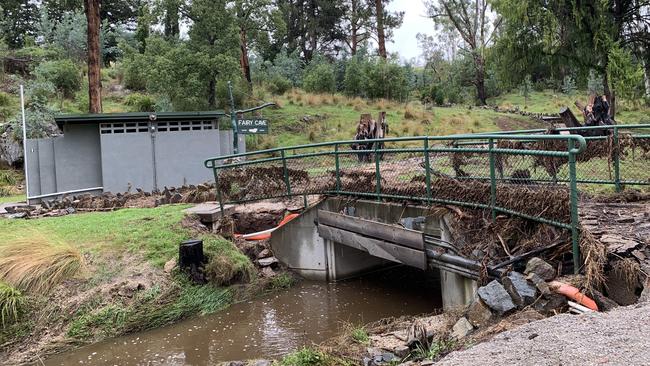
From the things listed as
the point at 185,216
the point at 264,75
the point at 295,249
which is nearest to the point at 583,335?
the point at 295,249

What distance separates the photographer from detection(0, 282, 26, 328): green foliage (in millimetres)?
7023

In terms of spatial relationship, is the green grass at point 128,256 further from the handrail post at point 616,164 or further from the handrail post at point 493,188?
the handrail post at point 616,164

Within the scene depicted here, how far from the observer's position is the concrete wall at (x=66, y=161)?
1628 centimetres

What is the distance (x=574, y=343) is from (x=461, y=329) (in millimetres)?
1360

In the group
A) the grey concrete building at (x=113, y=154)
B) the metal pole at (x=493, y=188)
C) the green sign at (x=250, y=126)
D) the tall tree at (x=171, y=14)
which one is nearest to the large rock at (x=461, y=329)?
the metal pole at (x=493, y=188)

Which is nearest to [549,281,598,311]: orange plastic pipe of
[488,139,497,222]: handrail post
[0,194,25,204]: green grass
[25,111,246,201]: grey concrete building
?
[488,139,497,222]: handrail post

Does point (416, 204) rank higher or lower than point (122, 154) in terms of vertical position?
lower

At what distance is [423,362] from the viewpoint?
14.5 feet

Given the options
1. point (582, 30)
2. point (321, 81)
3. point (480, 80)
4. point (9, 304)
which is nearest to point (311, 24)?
point (321, 81)

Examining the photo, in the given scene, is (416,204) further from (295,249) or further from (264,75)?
(264,75)

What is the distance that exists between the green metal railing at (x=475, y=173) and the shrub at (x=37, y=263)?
300cm

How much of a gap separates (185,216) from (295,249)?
2103 mm

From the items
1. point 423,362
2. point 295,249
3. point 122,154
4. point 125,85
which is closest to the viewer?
point 423,362

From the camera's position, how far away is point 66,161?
54.5ft
